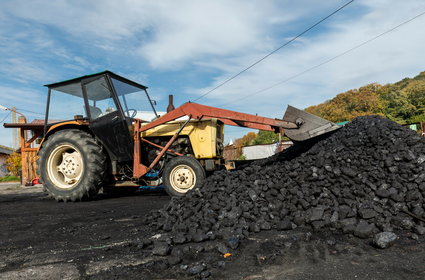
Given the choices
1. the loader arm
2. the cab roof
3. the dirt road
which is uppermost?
the cab roof

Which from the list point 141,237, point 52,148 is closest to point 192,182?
point 141,237

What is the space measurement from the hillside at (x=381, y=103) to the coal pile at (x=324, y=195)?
1785cm

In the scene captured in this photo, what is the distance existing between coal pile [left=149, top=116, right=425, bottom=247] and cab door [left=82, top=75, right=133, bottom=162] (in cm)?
213

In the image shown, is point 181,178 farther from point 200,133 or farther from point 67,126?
point 67,126

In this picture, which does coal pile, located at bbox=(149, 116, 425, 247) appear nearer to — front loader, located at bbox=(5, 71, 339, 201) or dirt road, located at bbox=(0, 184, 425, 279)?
dirt road, located at bbox=(0, 184, 425, 279)

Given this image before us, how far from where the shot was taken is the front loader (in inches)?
209

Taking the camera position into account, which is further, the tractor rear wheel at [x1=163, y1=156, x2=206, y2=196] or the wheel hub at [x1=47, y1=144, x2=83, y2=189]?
the wheel hub at [x1=47, y1=144, x2=83, y2=189]

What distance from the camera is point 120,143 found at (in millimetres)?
5668

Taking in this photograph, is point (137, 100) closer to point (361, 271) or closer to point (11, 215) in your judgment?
point (11, 215)

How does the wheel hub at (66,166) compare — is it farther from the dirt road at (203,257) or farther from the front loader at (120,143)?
the dirt road at (203,257)

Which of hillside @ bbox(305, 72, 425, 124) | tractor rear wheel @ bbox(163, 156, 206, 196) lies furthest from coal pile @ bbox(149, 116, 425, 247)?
hillside @ bbox(305, 72, 425, 124)

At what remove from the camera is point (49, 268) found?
2.35 metres

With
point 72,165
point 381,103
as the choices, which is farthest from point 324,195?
point 381,103

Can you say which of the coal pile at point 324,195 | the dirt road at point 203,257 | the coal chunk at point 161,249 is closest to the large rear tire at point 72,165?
the dirt road at point 203,257
